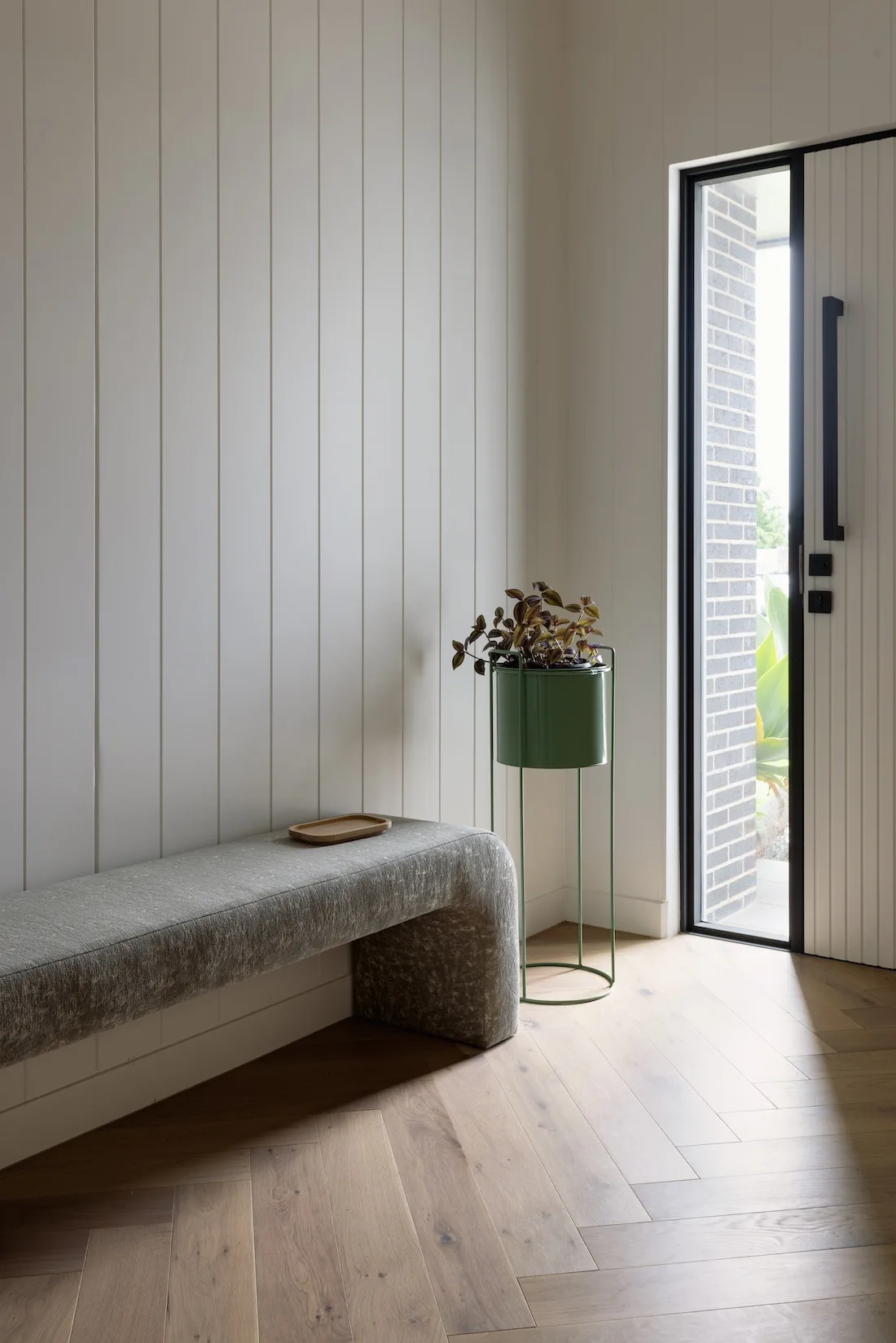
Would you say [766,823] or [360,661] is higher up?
[360,661]

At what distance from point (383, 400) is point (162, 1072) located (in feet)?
4.90

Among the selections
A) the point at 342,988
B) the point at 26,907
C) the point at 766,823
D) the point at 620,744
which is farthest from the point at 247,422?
the point at 766,823

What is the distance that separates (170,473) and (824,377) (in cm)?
168

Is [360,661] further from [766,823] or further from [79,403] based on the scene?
[766,823]

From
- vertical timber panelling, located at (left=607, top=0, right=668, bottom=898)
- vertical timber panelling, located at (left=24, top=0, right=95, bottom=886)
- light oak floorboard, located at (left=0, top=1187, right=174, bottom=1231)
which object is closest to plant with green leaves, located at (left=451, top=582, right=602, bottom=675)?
vertical timber panelling, located at (left=607, top=0, right=668, bottom=898)

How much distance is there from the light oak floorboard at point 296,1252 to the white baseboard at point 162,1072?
0.30 meters

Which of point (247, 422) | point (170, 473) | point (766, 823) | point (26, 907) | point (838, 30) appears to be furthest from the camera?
point (766, 823)

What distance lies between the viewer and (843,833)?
2.95 metres

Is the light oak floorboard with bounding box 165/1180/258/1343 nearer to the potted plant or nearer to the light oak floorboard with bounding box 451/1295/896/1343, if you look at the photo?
the light oak floorboard with bounding box 451/1295/896/1343

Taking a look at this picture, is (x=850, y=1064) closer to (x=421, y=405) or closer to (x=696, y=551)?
(x=696, y=551)

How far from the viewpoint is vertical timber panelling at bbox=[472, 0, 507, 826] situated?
9.57ft

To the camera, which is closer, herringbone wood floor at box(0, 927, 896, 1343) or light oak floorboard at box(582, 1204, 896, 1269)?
herringbone wood floor at box(0, 927, 896, 1343)

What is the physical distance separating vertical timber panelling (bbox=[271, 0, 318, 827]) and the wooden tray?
0.10 metres

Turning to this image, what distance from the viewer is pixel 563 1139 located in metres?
1.99
